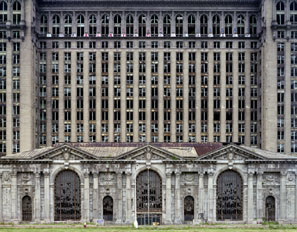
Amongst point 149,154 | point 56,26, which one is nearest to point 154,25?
point 56,26

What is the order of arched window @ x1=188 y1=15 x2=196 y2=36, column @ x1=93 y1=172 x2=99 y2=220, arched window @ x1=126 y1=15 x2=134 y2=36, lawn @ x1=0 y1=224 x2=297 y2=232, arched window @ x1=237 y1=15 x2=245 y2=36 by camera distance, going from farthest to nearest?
1. arched window @ x1=237 y1=15 x2=245 y2=36
2. arched window @ x1=188 y1=15 x2=196 y2=36
3. arched window @ x1=126 y1=15 x2=134 y2=36
4. column @ x1=93 y1=172 x2=99 y2=220
5. lawn @ x1=0 y1=224 x2=297 y2=232

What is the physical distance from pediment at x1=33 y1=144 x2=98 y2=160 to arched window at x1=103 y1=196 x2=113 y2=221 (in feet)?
32.6

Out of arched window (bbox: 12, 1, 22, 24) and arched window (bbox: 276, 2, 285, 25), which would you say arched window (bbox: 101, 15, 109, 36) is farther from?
arched window (bbox: 276, 2, 285, 25)

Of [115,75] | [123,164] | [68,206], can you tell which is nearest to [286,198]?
[123,164]

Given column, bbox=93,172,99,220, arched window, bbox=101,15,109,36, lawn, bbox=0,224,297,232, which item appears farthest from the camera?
arched window, bbox=101,15,109,36

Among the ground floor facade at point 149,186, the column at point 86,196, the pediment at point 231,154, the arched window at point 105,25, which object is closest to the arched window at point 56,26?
the arched window at point 105,25

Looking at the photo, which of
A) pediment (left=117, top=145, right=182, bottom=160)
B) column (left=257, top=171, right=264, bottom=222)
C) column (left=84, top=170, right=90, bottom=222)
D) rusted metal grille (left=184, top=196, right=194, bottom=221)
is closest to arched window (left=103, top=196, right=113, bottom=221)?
column (left=84, top=170, right=90, bottom=222)

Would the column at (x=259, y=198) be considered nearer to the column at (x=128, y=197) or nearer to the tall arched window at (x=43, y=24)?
the column at (x=128, y=197)

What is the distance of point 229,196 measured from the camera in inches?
4289

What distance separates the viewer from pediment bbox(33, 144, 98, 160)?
109 m

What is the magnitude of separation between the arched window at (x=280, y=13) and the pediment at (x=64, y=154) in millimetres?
64682

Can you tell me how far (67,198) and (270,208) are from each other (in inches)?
1771

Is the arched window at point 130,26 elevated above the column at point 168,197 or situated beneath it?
elevated above

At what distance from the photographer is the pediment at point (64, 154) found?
4291 inches
